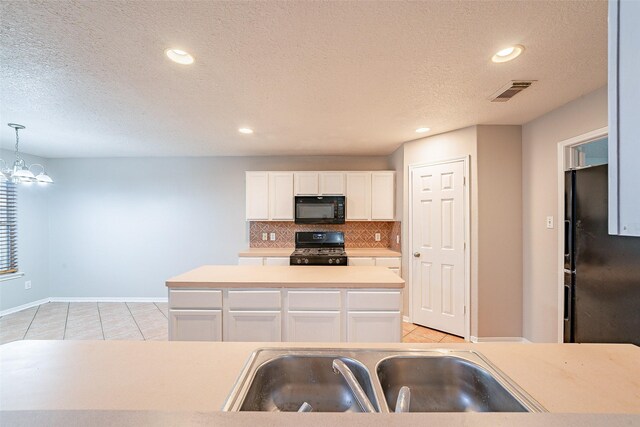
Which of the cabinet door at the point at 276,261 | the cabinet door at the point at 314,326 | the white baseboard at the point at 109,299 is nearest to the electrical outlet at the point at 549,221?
the cabinet door at the point at 314,326

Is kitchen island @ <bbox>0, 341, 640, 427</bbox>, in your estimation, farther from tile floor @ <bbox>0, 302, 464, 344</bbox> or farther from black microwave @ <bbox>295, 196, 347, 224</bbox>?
black microwave @ <bbox>295, 196, 347, 224</bbox>

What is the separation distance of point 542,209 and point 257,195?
348cm

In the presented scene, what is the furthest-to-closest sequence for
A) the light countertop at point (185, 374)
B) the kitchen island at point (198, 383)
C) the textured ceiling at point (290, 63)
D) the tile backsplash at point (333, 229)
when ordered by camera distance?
1. the tile backsplash at point (333, 229)
2. the textured ceiling at point (290, 63)
3. the light countertop at point (185, 374)
4. the kitchen island at point (198, 383)

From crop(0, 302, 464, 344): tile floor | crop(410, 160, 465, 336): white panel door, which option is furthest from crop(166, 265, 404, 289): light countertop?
crop(0, 302, 464, 344): tile floor

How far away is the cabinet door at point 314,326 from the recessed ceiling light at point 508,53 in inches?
79.2

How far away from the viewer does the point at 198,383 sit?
0.79 m

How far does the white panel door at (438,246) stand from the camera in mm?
3012

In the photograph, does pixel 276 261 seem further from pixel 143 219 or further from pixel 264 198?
pixel 143 219

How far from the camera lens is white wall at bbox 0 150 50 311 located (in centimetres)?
390

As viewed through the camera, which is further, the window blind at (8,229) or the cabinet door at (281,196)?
the cabinet door at (281,196)

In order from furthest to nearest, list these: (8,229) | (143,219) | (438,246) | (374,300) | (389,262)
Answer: (143,219) < (8,229) < (389,262) < (438,246) < (374,300)

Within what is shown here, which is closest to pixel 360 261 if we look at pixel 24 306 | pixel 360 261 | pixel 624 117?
pixel 360 261

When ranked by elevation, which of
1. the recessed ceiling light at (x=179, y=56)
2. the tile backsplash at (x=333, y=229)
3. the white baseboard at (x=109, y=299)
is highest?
the recessed ceiling light at (x=179, y=56)

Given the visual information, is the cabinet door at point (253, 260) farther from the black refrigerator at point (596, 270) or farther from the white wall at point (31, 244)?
the white wall at point (31, 244)
